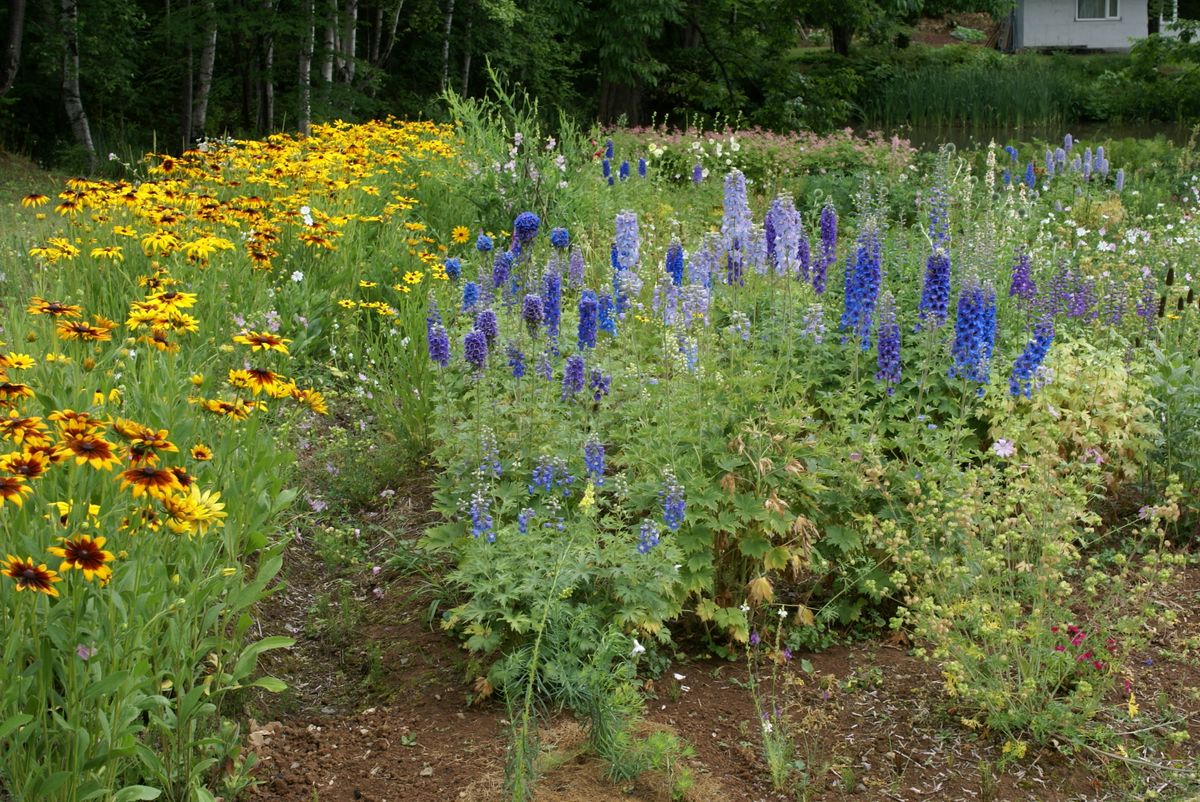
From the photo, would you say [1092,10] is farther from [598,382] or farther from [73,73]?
[598,382]

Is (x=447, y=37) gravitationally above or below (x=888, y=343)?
above

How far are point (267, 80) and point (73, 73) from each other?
259 centimetres

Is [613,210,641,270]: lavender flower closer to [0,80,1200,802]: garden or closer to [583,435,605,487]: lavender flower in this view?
[0,80,1200,802]: garden

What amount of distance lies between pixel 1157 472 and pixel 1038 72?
26171 mm

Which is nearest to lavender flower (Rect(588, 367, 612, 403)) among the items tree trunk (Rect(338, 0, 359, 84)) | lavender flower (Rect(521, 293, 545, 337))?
lavender flower (Rect(521, 293, 545, 337))

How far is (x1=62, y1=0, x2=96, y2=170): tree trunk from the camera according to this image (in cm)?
1522

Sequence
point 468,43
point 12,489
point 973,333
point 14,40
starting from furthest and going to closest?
point 468,43
point 14,40
point 973,333
point 12,489

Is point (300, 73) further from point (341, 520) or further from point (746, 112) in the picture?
point (341, 520)

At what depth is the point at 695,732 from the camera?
3412mm

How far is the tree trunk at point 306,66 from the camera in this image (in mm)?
14953

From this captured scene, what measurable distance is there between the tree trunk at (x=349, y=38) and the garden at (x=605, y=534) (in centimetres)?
1027

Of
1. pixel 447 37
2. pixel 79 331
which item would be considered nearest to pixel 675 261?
pixel 79 331

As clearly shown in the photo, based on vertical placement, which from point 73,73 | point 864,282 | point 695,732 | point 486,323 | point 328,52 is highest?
point 328,52

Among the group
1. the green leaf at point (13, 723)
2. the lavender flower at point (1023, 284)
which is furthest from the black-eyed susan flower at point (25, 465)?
the lavender flower at point (1023, 284)
